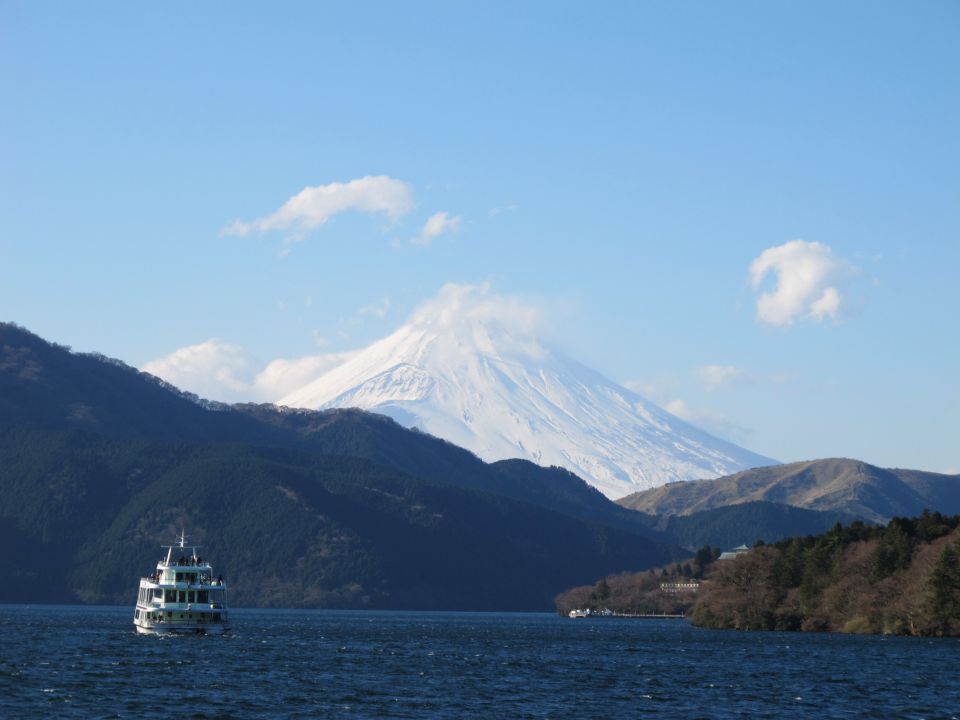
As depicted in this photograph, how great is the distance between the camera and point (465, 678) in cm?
11462

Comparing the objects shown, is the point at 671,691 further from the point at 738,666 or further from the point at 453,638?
the point at 453,638

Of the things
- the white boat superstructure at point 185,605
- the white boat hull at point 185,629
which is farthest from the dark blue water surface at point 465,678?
the white boat superstructure at point 185,605

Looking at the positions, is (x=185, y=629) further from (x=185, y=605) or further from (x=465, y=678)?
(x=465, y=678)

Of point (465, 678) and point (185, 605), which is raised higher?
point (185, 605)

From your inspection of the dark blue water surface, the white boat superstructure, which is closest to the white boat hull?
the white boat superstructure

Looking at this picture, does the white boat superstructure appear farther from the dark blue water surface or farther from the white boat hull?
the dark blue water surface

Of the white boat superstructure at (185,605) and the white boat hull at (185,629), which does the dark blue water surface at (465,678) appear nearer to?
the white boat hull at (185,629)

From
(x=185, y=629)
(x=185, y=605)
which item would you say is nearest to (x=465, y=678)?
(x=185, y=629)

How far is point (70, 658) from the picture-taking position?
127062 mm

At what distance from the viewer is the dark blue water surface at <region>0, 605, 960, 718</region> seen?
92500 millimetres

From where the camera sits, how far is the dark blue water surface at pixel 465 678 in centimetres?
9250

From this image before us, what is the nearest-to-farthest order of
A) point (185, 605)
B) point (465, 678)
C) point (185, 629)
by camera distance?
1. point (465, 678)
2. point (185, 629)
3. point (185, 605)

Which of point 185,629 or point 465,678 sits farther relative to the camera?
point 185,629

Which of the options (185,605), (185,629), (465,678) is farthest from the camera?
(185,605)
